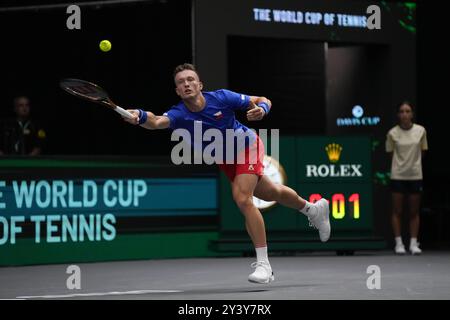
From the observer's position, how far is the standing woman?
11703 mm

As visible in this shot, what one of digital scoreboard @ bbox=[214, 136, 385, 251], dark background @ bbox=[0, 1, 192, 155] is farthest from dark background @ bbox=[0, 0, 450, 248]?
digital scoreboard @ bbox=[214, 136, 385, 251]

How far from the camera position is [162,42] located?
1198cm

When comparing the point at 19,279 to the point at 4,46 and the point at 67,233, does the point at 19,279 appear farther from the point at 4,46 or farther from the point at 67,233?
the point at 4,46

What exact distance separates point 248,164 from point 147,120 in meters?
0.95

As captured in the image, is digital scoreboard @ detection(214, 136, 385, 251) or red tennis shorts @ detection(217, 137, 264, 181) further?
digital scoreboard @ detection(214, 136, 385, 251)

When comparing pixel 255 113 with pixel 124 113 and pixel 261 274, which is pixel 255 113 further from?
pixel 261 274

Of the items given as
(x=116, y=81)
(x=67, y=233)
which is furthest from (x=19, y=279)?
(x=116, y=81)

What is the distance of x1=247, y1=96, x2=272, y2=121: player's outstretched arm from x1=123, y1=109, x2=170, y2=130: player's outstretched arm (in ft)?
2.23

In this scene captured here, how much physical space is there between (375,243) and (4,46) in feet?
17.9

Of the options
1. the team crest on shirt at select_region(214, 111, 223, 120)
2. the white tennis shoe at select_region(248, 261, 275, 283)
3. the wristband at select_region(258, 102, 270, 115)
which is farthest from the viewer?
the team crest on shirt at select_region(214, 111, 223, 120)

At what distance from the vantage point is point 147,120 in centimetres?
736

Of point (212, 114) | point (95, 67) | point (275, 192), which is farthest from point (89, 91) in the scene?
point (95, 67)

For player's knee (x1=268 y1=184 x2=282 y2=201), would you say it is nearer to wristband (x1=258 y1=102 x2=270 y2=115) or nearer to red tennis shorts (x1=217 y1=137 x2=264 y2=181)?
red tennis shorts (x1=217 y1=137 x2=264 y2=181)

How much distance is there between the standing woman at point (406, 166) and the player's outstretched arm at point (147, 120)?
496 centimetres
